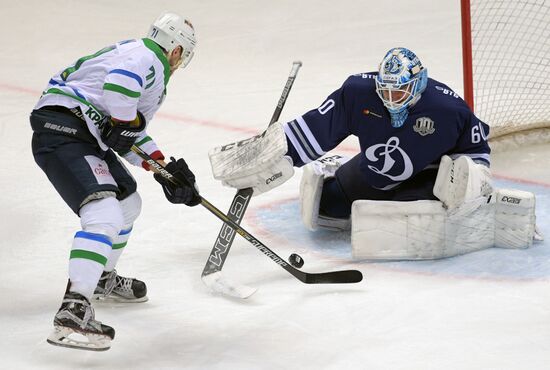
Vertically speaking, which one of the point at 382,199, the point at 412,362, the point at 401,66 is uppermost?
the point at 401,66

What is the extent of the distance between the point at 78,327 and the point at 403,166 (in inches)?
52.7

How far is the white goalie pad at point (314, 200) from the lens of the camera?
3.70 meters

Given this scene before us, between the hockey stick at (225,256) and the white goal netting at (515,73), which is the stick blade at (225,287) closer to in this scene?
the hockey stick at (225,256)

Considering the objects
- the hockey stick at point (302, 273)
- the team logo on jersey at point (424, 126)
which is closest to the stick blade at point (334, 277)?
the hockey stick at point (302, 273)

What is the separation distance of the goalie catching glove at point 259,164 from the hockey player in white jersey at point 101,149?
479 millimetres

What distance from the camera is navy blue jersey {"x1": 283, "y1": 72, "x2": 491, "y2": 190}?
3453 mm

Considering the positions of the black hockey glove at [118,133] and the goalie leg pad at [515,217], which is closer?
the black hockey glove at [118,133]

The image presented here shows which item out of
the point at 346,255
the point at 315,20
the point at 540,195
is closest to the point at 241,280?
the point at 346,255

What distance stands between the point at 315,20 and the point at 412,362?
14.4 feet

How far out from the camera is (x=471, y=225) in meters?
3.48

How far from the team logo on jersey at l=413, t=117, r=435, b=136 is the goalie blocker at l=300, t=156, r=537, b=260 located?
0.11 metres

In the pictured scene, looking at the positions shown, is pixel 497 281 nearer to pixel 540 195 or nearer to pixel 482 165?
pixel 482 165

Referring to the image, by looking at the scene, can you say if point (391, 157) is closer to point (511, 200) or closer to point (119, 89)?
point (511, 200)

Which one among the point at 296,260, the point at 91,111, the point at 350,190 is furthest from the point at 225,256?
the point at 91,111
